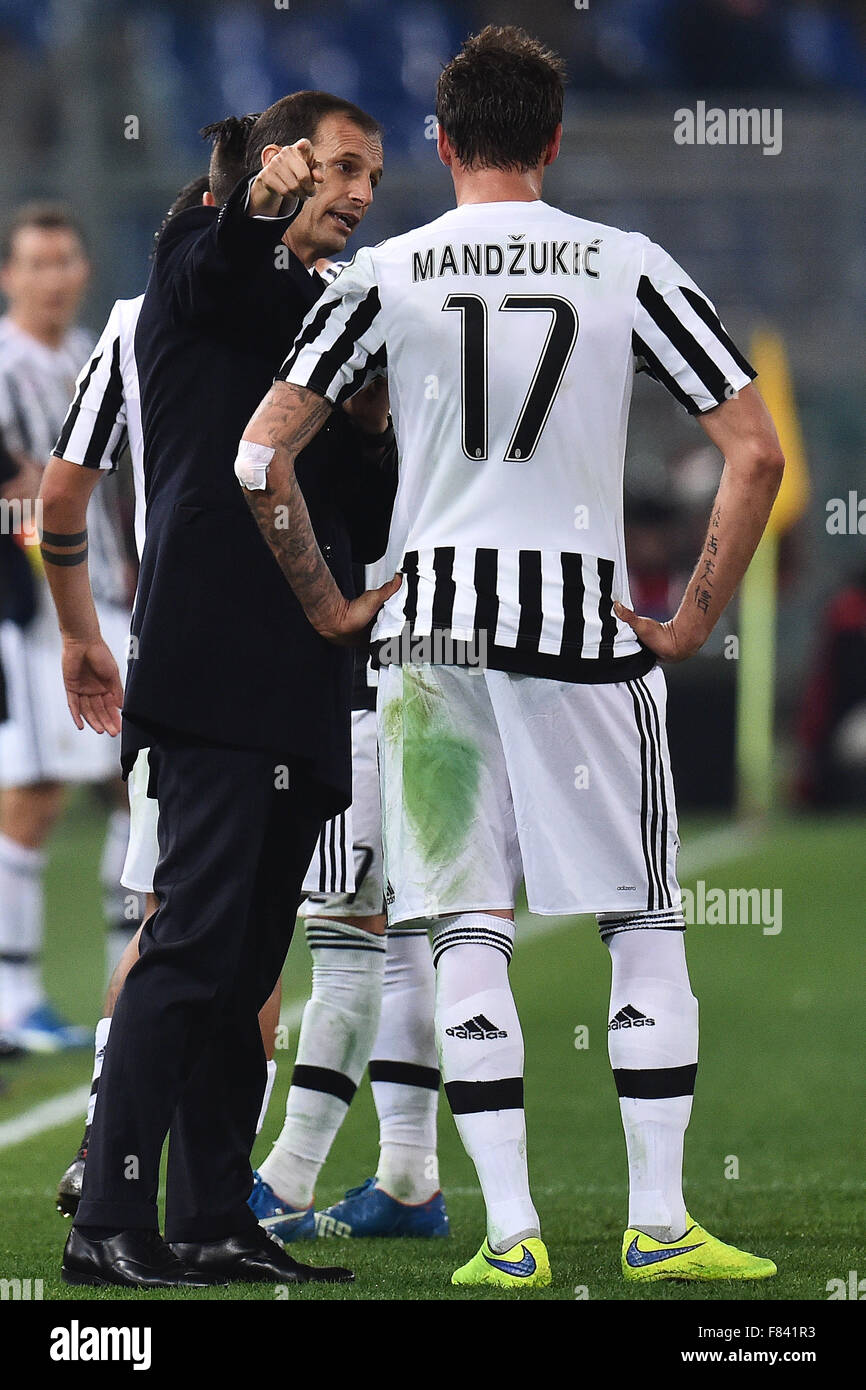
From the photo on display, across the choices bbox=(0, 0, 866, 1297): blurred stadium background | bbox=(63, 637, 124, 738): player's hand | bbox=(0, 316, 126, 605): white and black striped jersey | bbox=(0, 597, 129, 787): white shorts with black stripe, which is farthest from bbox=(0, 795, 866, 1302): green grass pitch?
bbox=(0, 0, 866, 1297): blurred stadium background

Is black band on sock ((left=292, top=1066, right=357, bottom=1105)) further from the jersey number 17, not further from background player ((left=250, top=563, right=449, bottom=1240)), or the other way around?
the jersey number 17

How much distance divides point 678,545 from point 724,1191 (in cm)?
1356

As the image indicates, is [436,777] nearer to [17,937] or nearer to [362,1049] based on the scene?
[362,1049]

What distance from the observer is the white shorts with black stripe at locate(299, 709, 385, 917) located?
4133mm

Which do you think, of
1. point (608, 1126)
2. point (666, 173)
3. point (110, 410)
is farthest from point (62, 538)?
point (666, 173)

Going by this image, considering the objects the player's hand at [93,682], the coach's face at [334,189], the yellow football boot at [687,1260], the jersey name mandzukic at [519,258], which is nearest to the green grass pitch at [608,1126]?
the yellow football boot at [687,1260]

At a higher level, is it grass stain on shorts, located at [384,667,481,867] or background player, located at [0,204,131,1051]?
background player, located at [0,204,131,1051]

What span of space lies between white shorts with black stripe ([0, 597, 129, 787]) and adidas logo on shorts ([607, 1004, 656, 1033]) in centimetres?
360

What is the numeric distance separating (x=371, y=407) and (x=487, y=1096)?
1211 millimetres

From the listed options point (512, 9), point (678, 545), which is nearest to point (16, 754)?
point (678, 545)

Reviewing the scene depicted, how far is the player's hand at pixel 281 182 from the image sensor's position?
3219 millimetres

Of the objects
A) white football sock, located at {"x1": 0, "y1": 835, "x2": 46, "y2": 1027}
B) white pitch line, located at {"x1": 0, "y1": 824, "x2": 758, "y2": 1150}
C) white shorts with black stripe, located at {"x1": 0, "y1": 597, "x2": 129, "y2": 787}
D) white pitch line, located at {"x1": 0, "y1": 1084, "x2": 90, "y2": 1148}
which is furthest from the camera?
white shorts with black stripe, located at {"x1": 0, "y1": 597, "x2": 129, "y2": 787}

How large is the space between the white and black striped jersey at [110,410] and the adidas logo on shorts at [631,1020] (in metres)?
1.17

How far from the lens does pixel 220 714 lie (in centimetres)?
340
